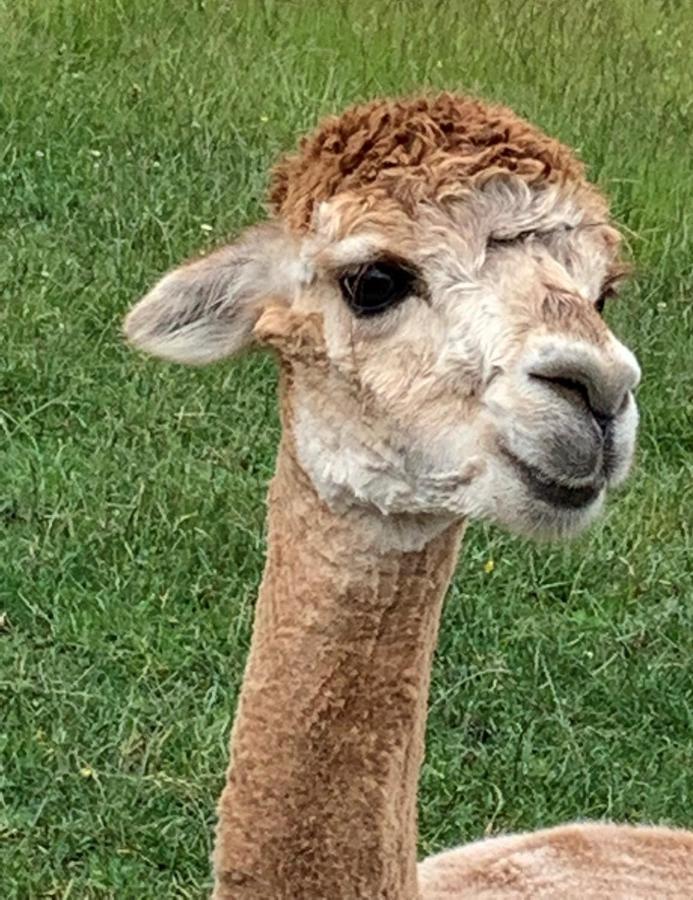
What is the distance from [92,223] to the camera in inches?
244

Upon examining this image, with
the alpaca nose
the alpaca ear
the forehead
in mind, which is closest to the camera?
the alpaca nose

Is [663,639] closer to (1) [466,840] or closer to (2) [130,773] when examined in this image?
(1) [466,840]

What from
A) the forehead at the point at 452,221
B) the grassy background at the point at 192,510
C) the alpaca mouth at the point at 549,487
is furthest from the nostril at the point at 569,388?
the grassy background at the point at 192,510

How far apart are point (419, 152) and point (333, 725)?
0.75m

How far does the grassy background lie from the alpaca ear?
1.40m

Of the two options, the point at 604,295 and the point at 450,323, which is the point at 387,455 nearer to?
the point at 450,323

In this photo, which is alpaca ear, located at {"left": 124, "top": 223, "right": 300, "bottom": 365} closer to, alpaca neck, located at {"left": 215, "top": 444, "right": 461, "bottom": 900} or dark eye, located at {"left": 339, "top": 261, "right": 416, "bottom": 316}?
dark eye, located at {"left": 339, "top": 261, "right": 416, "bottom": 316}

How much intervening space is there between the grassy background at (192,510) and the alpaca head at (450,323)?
1.58m

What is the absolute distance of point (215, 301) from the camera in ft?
8.91

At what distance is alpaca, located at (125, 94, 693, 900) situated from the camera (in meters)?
2.36

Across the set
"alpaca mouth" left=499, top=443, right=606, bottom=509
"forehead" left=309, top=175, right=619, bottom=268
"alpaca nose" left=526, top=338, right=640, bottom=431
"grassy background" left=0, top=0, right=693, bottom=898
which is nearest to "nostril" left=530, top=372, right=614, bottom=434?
"alpaca nose" left=526, top=338, right=640, bottom=431

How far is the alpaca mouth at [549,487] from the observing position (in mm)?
2316

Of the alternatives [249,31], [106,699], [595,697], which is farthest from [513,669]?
[249,31]

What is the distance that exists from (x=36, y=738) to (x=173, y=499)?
1.00 meters
